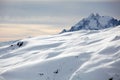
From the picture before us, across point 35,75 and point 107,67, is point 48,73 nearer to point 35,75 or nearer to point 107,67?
point 35,75

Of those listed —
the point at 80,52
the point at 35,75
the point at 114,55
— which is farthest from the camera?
the point at 80,52

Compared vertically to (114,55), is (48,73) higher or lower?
lower

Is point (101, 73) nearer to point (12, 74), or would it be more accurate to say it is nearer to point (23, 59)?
point (12, 74)

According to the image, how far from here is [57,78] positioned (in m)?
39.1

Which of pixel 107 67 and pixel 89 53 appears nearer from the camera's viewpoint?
pixel 107 67

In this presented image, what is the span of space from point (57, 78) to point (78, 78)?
194 inches

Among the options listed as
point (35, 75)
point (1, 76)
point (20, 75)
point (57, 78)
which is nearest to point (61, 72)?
point (57, 78)

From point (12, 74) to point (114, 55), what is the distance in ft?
55.6

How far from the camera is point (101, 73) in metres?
34.8

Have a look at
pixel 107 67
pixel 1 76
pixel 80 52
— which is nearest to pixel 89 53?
pixel 80 52

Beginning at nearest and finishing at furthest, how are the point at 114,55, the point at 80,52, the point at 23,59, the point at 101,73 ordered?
the point at 101,73
the point at 114,55
the point at 80,52
the point at 23,59

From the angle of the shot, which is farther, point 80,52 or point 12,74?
point 80,52

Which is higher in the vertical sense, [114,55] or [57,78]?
[114,55]

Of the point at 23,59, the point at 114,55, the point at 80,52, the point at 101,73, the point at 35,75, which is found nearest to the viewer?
the point at 101,73
